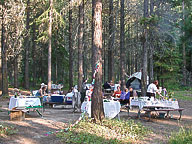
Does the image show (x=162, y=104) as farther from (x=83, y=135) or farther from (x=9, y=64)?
(x=9, y=64)

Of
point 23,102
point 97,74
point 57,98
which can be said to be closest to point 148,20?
point 57,98

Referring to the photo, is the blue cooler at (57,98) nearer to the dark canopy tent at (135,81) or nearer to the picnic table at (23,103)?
the picnic table at (23,103)

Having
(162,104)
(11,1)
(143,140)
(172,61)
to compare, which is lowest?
(143,140)

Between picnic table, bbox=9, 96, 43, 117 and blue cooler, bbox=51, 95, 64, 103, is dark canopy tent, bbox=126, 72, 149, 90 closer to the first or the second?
blue cooler, bbox=51, 95, 64, 103

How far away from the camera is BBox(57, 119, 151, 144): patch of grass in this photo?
6426 mm

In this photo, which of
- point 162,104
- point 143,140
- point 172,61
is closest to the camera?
point 143,140

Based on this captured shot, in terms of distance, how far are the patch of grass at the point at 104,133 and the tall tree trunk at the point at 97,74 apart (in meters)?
0.31

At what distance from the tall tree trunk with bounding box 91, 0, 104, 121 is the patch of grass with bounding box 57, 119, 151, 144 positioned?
1.02ft

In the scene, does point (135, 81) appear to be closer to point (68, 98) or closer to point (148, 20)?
point (148, 20)

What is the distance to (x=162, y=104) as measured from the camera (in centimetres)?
1008

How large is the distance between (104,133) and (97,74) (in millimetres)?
1953

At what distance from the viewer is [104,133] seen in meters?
7.02

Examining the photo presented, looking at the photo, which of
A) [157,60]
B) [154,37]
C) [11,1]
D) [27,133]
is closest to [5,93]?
[11,1]

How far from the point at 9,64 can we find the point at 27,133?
89.0ft
